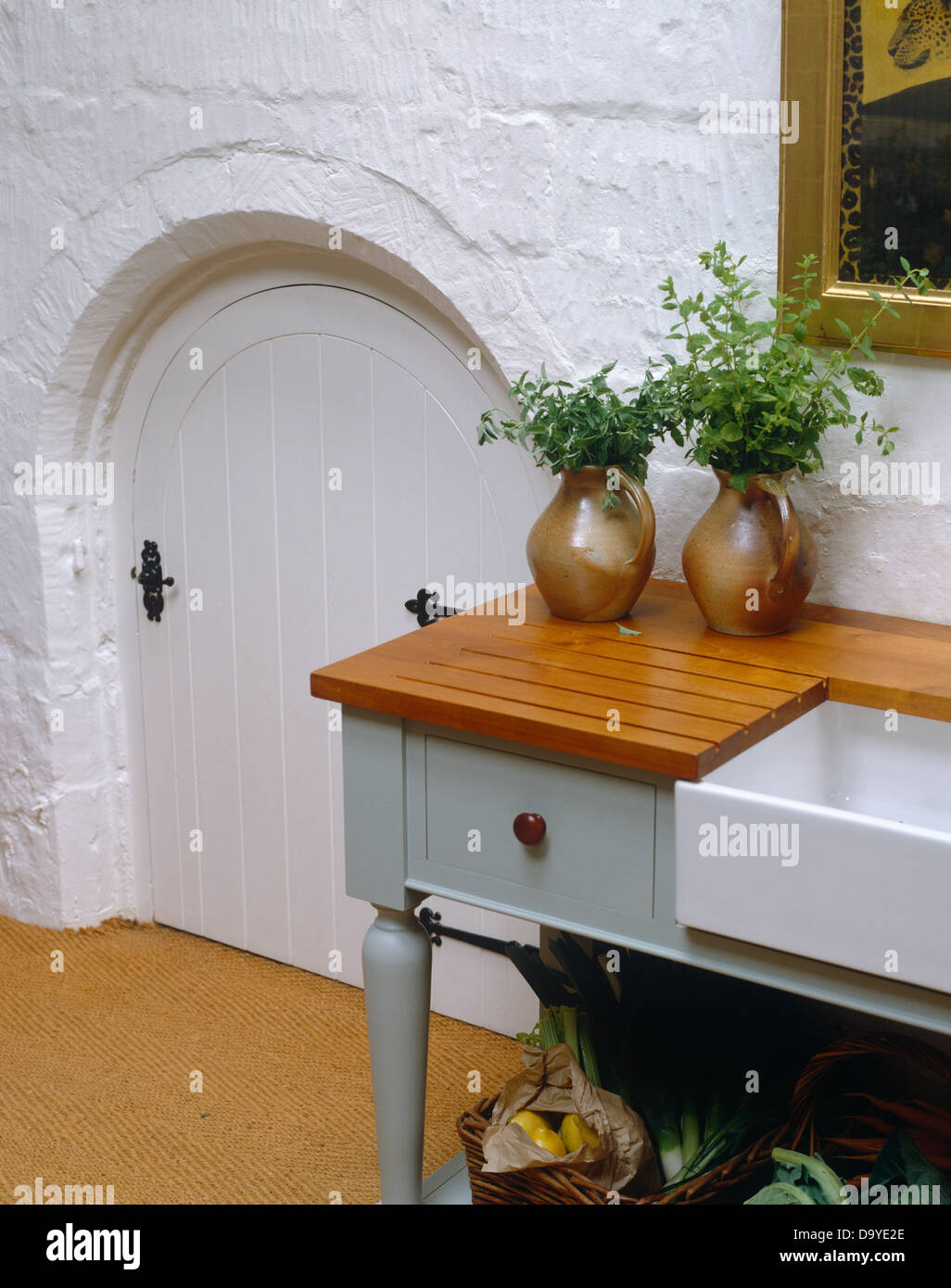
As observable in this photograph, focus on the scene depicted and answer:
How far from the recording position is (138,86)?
8.66 ft

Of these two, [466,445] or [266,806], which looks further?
[266,806]

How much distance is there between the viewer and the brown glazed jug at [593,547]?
1.92m

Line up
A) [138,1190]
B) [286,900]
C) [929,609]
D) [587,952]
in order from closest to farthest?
[929,609] < [587,952] < [138,1190] < [286,900]

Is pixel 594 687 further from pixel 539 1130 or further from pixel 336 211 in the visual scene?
pixel 336 211

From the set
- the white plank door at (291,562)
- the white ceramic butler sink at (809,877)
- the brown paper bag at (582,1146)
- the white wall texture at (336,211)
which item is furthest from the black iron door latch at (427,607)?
the white ceramic butler sink at (809,877)

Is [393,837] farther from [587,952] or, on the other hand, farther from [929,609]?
[929,609]

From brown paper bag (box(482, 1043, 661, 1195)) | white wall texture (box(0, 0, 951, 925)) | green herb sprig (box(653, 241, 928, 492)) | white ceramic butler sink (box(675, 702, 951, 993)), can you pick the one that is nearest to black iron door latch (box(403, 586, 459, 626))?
white wall texture (box(0, 0, 951, 925))

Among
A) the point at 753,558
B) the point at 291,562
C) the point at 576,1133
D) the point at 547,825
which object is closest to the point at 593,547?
the point at 753,558

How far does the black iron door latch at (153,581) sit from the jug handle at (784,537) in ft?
5.14

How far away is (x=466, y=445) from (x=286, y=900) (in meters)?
1.10

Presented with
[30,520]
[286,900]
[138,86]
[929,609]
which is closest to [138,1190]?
[286,900]

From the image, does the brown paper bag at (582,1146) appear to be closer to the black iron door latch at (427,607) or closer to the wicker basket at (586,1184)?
the wicker basket at (586,1184)

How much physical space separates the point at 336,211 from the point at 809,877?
1505 mm

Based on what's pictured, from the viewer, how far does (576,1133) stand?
1.95 meters
